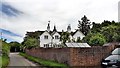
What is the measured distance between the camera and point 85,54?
20844 millimetres

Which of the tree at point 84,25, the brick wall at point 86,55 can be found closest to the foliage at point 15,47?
the tree at point 84,25

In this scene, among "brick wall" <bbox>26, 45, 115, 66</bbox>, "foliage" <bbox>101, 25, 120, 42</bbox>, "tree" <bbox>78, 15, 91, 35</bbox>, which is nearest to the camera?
"brick wall" <bbox>26, 45, 115, 66</bbox>

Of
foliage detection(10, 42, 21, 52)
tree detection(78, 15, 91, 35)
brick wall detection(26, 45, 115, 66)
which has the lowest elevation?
brick wall detection(26, 45, 115, 66)

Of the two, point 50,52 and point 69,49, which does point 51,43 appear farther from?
point 69,49

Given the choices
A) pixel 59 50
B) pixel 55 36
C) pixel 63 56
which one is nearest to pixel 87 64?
pixel 63 56

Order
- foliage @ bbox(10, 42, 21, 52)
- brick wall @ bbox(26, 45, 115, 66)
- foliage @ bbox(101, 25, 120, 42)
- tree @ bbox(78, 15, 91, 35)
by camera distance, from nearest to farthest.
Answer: brick wall @ bbox(26, 45, 115, 66)
foliage @ bbox(101, 25, 120, 42)
foliage @ bbox(10, 42, 21, 52)
tree @ bbox(78, 15, 91, 35)

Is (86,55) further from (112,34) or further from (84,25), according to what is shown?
(84,25)

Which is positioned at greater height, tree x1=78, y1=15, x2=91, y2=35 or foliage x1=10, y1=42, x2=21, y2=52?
tree x1=78, y1=15, x2=91, y2=35

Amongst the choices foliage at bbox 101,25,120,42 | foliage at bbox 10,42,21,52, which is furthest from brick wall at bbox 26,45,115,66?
foliage at bbox 10,42,21,52

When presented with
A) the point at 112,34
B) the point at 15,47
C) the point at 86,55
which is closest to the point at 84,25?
the point at 15,47

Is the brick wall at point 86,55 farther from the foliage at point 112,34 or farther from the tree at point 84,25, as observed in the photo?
the tree at point 84,25

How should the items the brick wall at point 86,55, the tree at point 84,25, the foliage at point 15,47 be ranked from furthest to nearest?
the tree at point 84,25 → the foliage at point 15,47 → the brick wall at point 86,55

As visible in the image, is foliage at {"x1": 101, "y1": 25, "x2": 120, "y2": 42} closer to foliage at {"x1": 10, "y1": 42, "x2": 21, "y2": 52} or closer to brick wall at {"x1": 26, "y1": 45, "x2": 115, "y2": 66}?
brick wall at {"x1": 26, "y1": 45, "x2": 115, "y2": 66}

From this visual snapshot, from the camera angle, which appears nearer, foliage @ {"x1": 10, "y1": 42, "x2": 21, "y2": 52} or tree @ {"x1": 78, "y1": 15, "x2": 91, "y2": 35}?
foliage @ {"x1": 10, "y1": 42, "x2": 21, "y2": 52}
